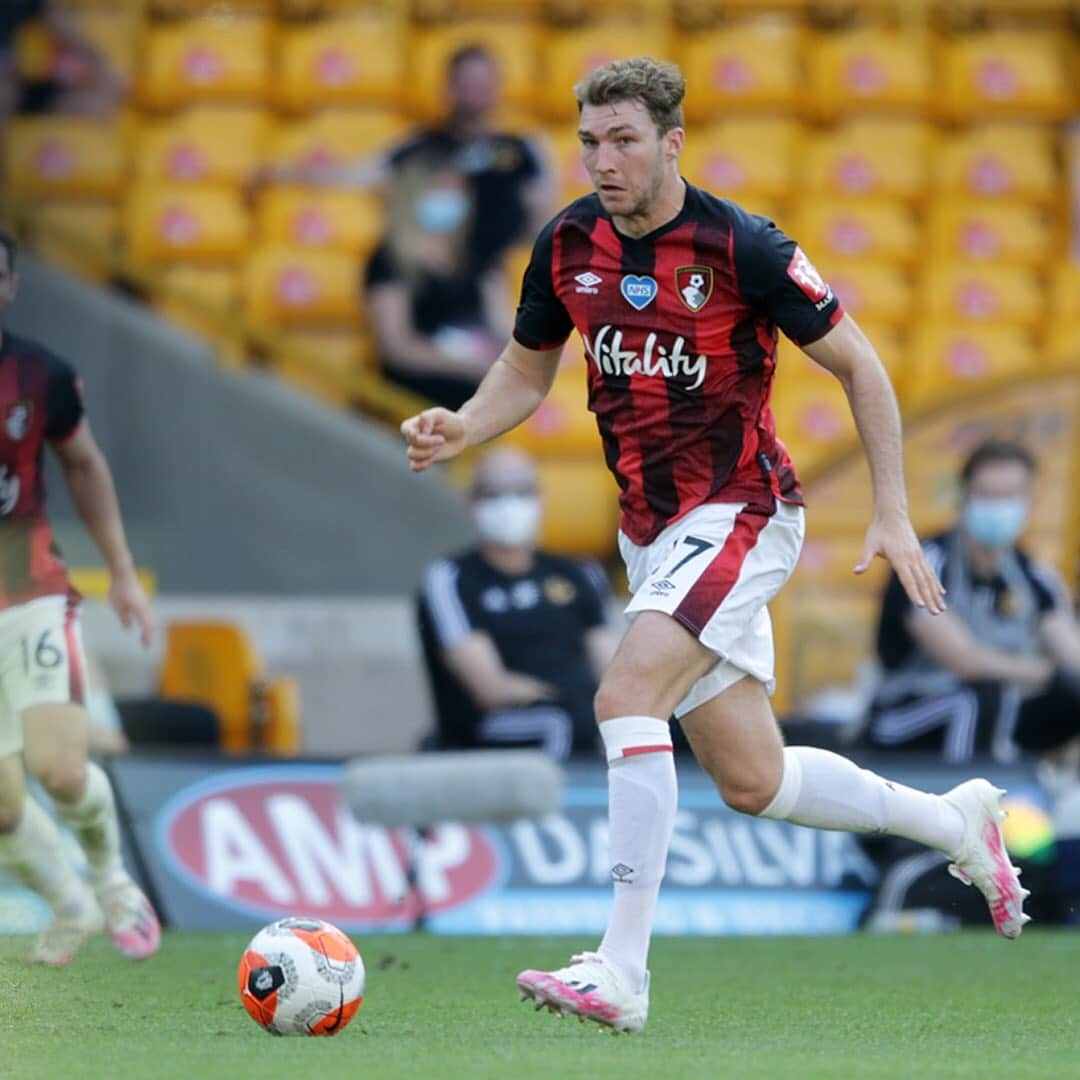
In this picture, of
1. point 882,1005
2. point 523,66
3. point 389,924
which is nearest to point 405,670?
point 389,924

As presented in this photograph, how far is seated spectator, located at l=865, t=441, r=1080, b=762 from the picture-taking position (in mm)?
9391

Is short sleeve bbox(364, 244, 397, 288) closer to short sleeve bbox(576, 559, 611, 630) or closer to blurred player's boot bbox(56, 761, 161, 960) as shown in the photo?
short sleeve bbox(576, 559, 611, 630)

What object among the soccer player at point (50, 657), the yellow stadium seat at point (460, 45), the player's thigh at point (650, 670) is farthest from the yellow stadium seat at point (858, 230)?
the player's thigh at point (650, 670)

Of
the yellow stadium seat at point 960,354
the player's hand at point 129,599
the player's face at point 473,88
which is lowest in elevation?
the player's hand at point 129,599

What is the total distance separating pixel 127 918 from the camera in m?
7.00

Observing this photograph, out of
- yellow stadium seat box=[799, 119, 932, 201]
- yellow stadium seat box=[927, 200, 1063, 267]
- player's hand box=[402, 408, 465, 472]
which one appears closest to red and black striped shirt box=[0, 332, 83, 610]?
player's hand box=[402, 408, 465, 472]

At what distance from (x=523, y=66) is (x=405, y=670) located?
4.14 meters

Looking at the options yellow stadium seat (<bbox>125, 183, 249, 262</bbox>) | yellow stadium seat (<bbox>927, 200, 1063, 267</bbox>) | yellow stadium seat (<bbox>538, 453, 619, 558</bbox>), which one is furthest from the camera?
yellow stadium seat (<bbox>927, 200, 1063, 267</bbox>)

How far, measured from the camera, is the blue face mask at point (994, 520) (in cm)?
939

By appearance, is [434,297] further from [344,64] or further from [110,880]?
[110,880]

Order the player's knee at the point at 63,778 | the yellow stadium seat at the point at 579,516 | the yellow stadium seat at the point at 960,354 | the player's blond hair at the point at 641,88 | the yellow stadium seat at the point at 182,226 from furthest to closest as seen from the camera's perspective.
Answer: the yellow stadium seat at the point at 960,354 < the yellow stadium seat at the point at 182,226 < the yellow stadium seat at the point at 579,516 < the player's knee at the point at 63,778 < the player's blond hair at the point at 641,88

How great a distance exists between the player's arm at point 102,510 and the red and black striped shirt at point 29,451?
73 mm

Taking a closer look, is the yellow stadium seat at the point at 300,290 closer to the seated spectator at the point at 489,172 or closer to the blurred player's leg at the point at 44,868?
the seated spectator at the point at 489,172

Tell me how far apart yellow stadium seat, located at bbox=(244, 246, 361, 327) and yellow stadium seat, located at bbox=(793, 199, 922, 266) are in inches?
106
